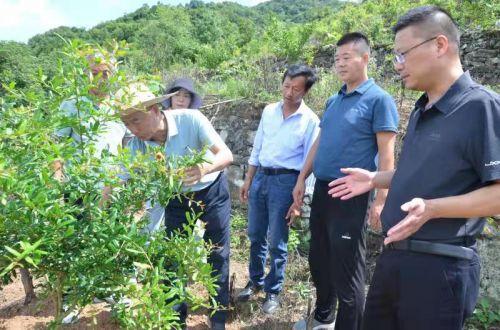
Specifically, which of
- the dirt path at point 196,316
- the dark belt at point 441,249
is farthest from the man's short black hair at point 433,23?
the dirt path at point 196,316

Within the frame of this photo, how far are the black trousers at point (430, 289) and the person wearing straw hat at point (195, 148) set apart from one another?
879 millimetres

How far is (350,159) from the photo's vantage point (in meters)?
2.63

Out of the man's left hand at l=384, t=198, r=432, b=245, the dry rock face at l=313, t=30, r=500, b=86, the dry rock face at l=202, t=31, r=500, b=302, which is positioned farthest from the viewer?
the dry rock face at l=313, t=30, r=500, b=86

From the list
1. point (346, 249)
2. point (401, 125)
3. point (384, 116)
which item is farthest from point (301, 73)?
point (401, 125)

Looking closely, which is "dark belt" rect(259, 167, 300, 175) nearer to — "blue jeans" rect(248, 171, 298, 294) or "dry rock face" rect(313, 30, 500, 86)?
"blue jeans" rect(248, 171, 298, 294)

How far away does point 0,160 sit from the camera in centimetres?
115

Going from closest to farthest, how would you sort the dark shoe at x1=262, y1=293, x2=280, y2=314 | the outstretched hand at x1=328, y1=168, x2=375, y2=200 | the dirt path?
the outstretched hand at x1=328, y1=168, x2=375, y2=200
the dirt path
the dark shoe at x1=262, y1=293, x2=280, y2=314

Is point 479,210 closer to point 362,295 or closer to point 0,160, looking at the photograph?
point 362,295

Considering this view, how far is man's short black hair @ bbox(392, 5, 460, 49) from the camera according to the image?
1677 mm

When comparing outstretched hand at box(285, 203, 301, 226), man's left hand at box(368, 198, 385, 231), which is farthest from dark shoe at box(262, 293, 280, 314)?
man's left hand at box(368, 198, 385, 231)

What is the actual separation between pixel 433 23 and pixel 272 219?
2.08 metres

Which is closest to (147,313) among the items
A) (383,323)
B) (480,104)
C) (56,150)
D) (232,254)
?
(56,150)

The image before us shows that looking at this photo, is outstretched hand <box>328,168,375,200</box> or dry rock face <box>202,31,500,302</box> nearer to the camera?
outstretched hand <box>328,168,375,200</box>

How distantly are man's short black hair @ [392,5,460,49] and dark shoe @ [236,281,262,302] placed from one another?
101 inches
